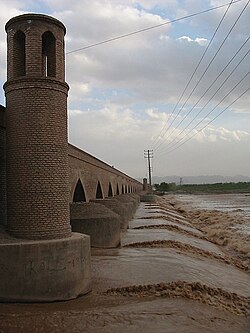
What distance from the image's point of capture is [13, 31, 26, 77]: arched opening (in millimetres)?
10750

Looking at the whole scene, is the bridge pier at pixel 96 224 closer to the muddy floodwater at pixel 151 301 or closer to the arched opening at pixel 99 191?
the muddy floodwater at pixel 151 301

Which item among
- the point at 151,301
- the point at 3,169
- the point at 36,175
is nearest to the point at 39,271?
the point at 36,175

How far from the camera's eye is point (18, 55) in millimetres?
10883

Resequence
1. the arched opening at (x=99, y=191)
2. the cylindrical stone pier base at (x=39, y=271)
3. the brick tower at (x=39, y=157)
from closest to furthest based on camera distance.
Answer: the cylindrical stone pier base at (x=39, y=271)
the brick tower at (x=39, y=157)
the arched opening at (x=99, y=191)

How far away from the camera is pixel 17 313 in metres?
8.53

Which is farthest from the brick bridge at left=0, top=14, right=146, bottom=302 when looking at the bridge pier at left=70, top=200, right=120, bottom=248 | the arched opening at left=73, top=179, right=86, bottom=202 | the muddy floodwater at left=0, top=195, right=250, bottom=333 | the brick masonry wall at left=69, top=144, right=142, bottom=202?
the arched opening at left=73, top=179, right=86, bottom=202

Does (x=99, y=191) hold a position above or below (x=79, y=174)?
below

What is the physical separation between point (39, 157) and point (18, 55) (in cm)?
274

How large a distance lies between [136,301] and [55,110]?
16.2ft

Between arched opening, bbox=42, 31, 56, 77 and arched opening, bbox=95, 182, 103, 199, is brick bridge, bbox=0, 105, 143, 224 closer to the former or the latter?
arched opening, bbox=95, 182, 103, 199

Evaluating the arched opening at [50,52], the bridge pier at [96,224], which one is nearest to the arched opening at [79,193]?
the bridge pier at [96,224]

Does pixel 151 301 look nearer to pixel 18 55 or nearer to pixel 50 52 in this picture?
pixel 50 52

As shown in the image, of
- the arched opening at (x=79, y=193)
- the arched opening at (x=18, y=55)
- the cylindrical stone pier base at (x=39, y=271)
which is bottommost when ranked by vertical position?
the cylindrical stone pier base at (x=39, y=271)

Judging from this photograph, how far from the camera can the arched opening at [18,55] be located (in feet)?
35.3
